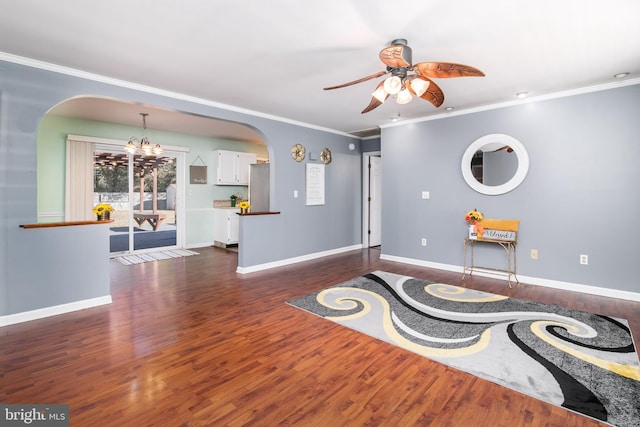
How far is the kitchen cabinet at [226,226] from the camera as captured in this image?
7.16m

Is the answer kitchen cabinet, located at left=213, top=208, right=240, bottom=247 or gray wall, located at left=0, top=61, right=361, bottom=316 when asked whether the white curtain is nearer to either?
kitchen cabinet, located at left=213, top=208, right=240, bottom=247

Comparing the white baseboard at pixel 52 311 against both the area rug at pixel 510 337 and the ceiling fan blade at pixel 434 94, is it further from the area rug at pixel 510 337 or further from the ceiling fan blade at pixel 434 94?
the ceiling fan blade at pixel 434 94

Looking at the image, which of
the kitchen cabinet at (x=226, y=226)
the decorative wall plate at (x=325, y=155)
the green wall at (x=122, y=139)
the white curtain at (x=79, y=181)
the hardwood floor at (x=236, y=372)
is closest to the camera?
the hardwood floor at (x=236, y=372)

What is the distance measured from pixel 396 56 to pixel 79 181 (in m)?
5.87

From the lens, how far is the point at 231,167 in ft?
24.6

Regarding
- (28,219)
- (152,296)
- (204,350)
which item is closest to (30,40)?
(28,219)

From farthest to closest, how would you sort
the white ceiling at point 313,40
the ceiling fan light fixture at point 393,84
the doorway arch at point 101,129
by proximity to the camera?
the doorway arch at point 101,129 < the ceiling fan light fixture at point 393,84 < the white ceiling at point 313,40

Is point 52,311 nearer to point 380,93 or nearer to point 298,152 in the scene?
point 380,93

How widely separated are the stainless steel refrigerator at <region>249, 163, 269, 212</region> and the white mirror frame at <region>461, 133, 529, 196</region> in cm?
339

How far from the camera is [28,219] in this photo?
9.87 ft

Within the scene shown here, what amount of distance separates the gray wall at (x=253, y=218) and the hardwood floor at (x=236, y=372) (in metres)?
0.93

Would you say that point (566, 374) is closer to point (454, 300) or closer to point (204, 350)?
→ point (454, 300)

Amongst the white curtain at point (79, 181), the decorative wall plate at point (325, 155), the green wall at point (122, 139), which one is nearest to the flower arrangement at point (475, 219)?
the decorative wall plate at point (325, 155)

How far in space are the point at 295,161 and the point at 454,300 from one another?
345 cm
